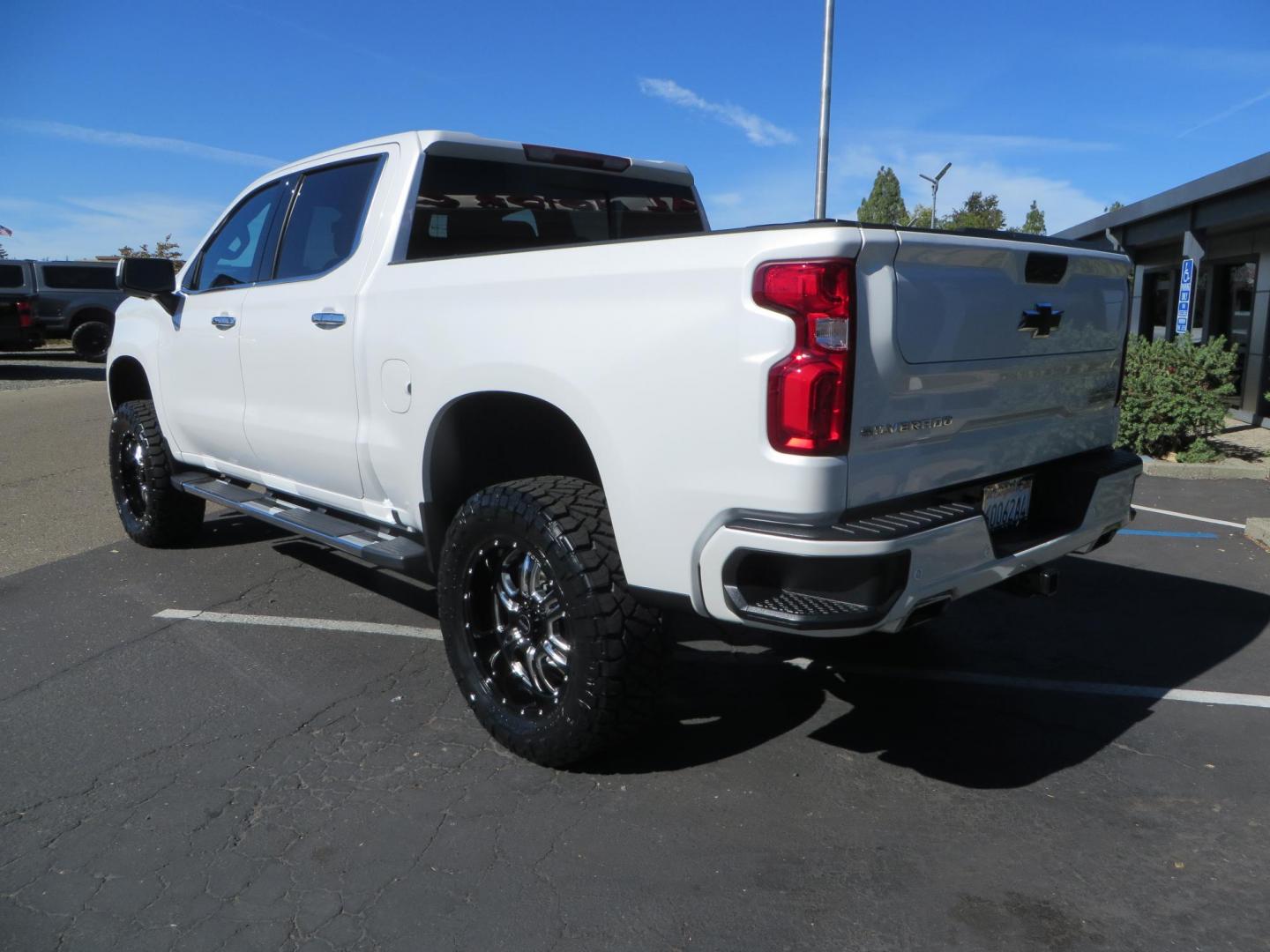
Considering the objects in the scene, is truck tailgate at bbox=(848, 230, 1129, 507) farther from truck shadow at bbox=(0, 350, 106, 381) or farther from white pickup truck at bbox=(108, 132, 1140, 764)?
truck shadow at bbox=(0, 350, 106, 381)

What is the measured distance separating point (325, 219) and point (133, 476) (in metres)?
2.90

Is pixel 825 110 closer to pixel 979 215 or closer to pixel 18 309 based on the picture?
pixel 18 309

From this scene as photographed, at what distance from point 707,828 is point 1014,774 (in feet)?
3.65

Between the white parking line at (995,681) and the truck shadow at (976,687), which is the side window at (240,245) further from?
the truck shadow at (976,687)

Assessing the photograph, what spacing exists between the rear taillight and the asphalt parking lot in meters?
1.24

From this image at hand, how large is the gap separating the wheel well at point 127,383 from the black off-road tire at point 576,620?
154 inches

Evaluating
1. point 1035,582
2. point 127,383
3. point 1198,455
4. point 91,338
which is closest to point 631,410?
point 1035,582

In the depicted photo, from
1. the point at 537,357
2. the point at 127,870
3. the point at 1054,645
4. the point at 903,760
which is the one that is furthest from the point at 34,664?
the point at 1054,645

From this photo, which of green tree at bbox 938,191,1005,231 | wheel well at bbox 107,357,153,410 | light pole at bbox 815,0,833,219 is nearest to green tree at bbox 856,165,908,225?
green tree at bbox 938,191,1005,231

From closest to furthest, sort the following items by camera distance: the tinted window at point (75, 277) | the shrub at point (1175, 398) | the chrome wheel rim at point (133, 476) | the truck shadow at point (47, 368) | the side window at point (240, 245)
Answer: the side window at point (240, 245)
the chrome wheel rim at point (133, 476)
the shrub at point (1175, 398)
the truck shadow at point (47, 368)
the tinted window at point (75, 277)

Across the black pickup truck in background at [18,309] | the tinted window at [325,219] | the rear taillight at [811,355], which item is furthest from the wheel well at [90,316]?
the rear taillight at [811,355]

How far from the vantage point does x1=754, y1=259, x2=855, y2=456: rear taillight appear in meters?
2.59

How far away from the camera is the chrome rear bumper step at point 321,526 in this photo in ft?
12.7

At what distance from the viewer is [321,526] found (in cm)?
438
